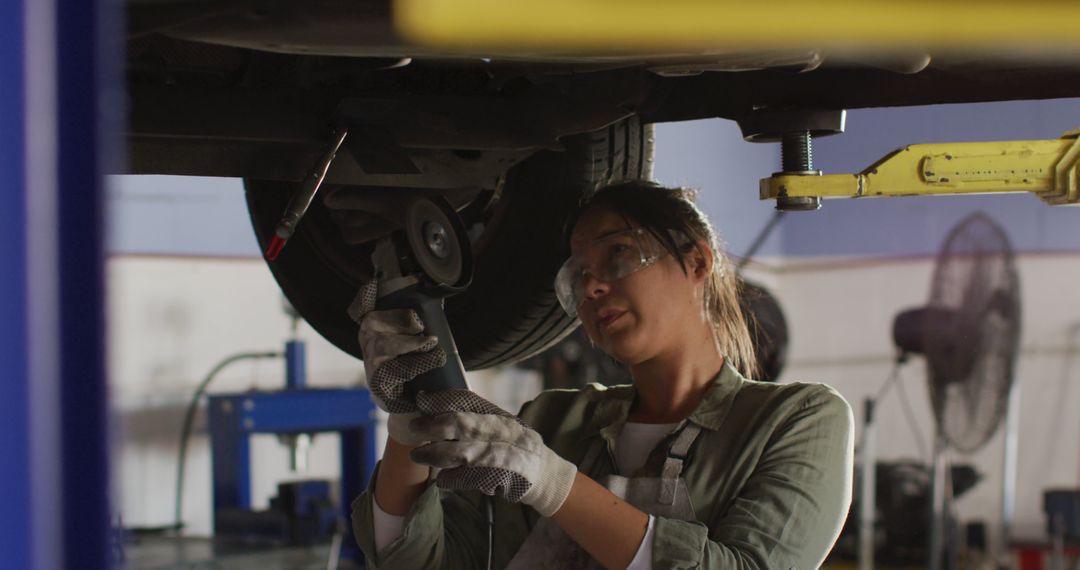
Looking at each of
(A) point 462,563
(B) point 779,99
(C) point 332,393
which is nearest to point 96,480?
(A) point 462,563

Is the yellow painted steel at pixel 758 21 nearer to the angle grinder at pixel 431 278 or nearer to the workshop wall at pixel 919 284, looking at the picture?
the angle grinder at pixel 431 278

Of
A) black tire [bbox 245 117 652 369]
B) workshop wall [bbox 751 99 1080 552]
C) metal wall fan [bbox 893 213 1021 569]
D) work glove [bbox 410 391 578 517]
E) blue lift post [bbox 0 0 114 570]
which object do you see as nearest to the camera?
blue lift post [bbox 0 0 114 570]

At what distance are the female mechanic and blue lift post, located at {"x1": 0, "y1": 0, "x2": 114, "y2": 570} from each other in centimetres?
73

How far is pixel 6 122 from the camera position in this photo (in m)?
0.51

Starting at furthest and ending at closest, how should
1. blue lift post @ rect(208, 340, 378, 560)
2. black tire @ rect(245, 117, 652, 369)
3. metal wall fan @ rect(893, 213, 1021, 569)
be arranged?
blue lift post @ rect(208, 340, 378, 560) < metal wall fan @ rect(893, 213, 1021, 569) < black tire @ rect(245, 117, 652, 369)

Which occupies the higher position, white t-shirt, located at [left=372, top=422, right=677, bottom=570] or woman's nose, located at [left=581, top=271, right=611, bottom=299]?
woman's nose, located at [left=581, top=271, right=611, bottom=299]

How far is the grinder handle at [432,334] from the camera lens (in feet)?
4.31

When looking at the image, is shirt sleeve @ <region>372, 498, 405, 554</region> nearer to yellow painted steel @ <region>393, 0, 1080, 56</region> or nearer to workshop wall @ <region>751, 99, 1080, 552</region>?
yellow painted steel @ <region>393, 0, 1080, 56</region>

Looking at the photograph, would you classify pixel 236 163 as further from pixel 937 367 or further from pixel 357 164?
pixel 937 367

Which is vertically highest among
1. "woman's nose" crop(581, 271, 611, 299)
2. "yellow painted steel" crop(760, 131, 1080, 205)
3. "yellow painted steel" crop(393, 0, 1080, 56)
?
"yellow painted steel" crop(760, 131, 1080, 205)

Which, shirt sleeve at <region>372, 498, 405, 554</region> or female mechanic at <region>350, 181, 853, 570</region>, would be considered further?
shirt sleeve at <region>372, 498, 405, 554</region>

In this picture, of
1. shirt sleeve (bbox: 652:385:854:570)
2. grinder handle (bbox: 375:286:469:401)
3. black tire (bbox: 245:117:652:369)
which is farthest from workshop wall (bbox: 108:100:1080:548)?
grinder handle (bbox: 375:286:469:401)

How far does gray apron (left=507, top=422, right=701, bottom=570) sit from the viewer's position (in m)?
1.39

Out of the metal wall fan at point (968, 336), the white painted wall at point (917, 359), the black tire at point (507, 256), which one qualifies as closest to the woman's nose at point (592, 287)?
the black tire at point (507, 256)
